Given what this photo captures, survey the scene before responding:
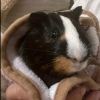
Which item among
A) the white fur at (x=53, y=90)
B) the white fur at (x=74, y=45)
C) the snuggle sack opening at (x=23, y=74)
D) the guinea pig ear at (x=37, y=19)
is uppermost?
the guinea pig ear at (x=37, y=19)

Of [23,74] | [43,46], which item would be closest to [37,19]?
[43,46]

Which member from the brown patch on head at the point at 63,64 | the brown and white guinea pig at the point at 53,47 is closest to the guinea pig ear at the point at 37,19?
the brown and white guinea pig at the point at 53,47

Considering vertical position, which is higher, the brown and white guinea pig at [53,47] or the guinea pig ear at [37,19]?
the guinea pig ear at [37,19]

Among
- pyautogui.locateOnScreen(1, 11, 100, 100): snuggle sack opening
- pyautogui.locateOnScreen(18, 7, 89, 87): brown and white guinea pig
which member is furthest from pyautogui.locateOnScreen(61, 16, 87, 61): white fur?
pyautogui.locateOnScreen(1, 11, 100, 100): snuggle sack opening

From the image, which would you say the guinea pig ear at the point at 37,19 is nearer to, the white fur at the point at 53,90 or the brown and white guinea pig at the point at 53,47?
the brown and white guinea pig at the point at 53,47

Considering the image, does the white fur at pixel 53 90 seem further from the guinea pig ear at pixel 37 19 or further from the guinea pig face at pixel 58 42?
the guinea pig ear at pixel 37 19

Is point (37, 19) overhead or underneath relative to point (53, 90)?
overhead

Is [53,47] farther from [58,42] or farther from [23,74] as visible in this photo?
[23,74]

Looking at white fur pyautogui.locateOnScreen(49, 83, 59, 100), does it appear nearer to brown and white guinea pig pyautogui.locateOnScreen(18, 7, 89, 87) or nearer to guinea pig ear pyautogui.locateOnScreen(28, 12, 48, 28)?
brown and white guinea pig pyautogui.locateOnScreen(18, 7, 89, 87)
